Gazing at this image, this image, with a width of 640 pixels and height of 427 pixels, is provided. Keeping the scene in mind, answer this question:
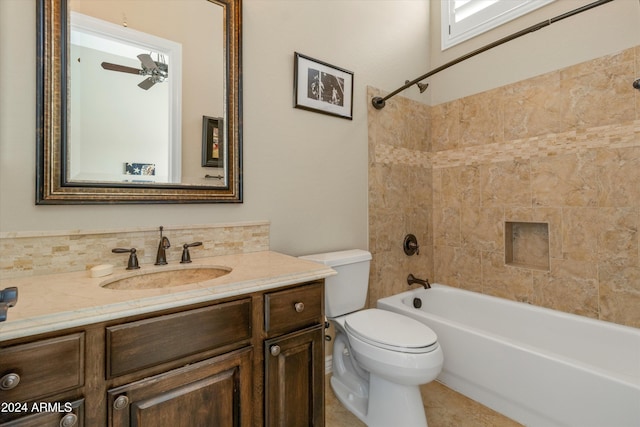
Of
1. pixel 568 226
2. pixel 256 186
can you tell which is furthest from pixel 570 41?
pixel 256 186

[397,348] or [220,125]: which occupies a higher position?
[220,125]

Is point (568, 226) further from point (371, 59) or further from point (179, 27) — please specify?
point (179, 27)

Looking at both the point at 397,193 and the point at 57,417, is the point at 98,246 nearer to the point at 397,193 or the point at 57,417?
the point at 57,417

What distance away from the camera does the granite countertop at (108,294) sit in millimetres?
709

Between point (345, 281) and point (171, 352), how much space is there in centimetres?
105

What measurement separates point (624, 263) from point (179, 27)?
105 inches

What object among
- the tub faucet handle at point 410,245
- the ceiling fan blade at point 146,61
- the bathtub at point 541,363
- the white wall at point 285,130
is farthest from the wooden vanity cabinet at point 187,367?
the tub faucet handle at point 410,245

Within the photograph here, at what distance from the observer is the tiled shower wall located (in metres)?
1.71

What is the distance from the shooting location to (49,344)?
2.33 feet

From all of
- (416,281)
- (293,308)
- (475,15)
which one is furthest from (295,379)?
(475,15)

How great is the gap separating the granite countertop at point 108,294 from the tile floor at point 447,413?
960mm

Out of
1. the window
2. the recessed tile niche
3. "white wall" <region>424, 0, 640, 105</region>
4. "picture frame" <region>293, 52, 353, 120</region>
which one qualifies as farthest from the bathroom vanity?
the window

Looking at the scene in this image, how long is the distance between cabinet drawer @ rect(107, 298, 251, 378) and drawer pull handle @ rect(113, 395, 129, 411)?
0.06 m

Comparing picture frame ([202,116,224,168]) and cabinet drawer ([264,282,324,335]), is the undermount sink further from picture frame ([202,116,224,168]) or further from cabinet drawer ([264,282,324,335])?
picture frame ([202,116,224,168])
